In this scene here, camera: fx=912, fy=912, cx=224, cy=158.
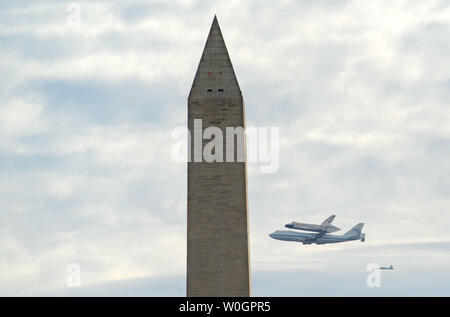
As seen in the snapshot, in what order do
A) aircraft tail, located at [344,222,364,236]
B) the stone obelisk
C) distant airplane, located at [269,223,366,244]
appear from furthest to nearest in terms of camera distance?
aircraft tail, located at [344,222,364,236], distant airplane, located at [269,223,366,244], the stone obelisk

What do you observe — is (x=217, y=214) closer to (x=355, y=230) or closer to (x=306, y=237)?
(x=306, y=237)

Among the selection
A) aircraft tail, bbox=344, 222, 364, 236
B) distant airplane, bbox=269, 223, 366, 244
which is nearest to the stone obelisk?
distant airplane, bbox=269, 223, 366, 244

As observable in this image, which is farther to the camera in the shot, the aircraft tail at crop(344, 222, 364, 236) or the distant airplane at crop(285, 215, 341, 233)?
the aircraft tail at crop(344, 222, 364, 236)

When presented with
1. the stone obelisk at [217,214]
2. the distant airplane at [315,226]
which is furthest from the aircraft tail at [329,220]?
the stone obelisk at [217,214]

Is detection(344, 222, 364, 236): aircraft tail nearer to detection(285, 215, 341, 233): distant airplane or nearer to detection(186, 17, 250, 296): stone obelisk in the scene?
detection(285, 215, 341, 233): distant airplane

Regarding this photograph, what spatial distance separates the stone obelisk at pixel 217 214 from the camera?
156 ft

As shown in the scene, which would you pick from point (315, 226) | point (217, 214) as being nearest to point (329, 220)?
point (315, 226)

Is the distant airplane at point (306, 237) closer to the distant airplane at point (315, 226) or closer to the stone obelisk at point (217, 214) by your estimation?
the distant airplane at point (315, 226)

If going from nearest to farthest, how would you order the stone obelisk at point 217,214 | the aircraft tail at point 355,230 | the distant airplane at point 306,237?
the stone obelisk at point 217,214 < the distant airplane at point 306,237 < the aircraft tail at point 355,230

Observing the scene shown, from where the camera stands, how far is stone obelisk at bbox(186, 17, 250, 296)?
47.4 metres

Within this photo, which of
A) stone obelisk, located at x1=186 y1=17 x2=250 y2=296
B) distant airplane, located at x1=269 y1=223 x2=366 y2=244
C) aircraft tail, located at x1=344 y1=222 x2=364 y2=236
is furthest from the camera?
aircraft tail, located at x1=344 y1=222 x2=364 y2=236
